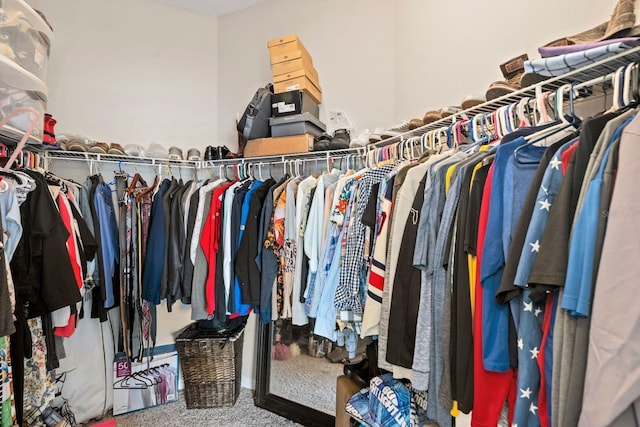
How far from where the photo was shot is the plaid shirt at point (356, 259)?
1.41 m

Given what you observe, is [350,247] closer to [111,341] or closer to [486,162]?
[486,162]

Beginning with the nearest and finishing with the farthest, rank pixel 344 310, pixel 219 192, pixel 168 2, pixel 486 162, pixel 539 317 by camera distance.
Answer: pixel 539 317
pixel 486 162
pixel 344 310
pixel 219 192
pixel 168 2

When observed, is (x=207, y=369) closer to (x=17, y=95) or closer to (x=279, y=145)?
(x=279, y=145)

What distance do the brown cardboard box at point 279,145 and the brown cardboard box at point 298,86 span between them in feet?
1.16

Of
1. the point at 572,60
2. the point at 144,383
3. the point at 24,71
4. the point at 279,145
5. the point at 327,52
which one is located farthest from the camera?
the point at 327,52

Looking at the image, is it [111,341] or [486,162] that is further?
[111,341]

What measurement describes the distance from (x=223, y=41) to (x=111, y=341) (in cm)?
261

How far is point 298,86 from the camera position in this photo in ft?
7.52

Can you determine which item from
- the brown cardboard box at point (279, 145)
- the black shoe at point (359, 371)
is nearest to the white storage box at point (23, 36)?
the brown cardboard box at point (279, 145)

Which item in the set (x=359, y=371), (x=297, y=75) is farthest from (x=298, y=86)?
(x=359, y=371)

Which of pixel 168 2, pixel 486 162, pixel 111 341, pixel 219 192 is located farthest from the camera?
pixel 168 2

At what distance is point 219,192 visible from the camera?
2.10m

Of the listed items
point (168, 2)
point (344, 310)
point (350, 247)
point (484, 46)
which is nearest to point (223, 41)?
point (168, 2)

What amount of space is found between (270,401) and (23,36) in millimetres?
2455
